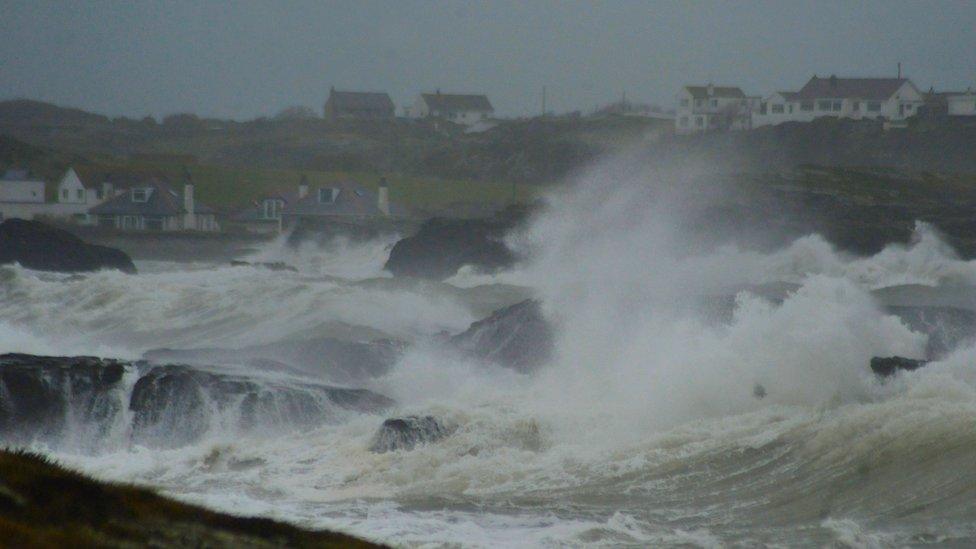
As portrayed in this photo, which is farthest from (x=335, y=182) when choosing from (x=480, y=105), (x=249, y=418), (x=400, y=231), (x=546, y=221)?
(x=249, y=418)

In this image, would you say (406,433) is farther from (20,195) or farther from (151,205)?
(20,195)

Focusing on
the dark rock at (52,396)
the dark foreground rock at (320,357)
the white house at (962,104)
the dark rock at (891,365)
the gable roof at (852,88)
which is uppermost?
the gable roof at (852,88)

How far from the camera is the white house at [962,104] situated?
6744cm

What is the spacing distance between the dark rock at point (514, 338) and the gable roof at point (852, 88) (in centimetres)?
4975

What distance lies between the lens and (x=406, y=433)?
17531mm

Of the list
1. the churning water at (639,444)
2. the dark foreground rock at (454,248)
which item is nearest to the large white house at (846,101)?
the dark foreground rock at (454,248)

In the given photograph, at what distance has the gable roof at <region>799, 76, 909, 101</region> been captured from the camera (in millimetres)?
72875

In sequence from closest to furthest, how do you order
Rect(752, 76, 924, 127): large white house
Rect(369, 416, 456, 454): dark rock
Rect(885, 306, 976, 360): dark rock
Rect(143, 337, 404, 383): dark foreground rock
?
Rect(369, 416, 456, 454): dark rock
Rect(885, 306, 976, 360): dark rock
Rect(143, 337, 404, 383): dark foreground rock
Rect(752, 76, 924, 127): large white house

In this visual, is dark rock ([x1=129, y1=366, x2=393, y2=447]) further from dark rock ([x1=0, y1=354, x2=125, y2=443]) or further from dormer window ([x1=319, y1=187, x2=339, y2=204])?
dormer window ([x1=319, y1=187, x2=339, y2=204])

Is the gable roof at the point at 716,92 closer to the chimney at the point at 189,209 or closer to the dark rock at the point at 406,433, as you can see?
the chimney at the point at 189,209

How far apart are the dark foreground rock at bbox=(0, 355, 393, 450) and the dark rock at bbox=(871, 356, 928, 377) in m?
7.05

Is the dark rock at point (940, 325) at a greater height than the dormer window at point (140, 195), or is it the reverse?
the dormer window at point (140, 195)

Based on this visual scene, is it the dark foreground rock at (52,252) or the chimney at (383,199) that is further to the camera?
the chimney at (383,199)

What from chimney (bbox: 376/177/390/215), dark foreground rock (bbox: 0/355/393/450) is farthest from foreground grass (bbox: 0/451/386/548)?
chimney (bbox: 376/177/390/215)
